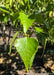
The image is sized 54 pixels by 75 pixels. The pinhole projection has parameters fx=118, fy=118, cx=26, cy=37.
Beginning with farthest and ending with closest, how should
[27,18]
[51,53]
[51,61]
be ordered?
[51,53], [51,61], [27,18]

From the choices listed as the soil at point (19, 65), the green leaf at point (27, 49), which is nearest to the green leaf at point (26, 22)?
the green leaf at point (27, 49)

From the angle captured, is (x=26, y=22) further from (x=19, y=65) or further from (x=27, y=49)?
(x=19, y=65)

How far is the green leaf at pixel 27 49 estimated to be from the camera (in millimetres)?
358

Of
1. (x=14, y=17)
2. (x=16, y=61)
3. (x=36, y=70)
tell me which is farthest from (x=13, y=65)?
(x=14, y=17)

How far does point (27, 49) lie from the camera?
39cm

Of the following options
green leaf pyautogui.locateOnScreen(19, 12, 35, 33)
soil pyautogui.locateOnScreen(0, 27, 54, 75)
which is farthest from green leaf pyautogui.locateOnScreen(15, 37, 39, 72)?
soil pyautogui.locateOnScreen(0, 27, 54, 75)

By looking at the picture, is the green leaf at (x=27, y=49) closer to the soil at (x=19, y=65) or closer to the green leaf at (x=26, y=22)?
the green leaf at (x=26, y=22)

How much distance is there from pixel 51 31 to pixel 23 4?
365 millimetres

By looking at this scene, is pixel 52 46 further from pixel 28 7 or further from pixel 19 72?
pixel 28 7

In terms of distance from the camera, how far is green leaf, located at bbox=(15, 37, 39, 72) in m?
0.36

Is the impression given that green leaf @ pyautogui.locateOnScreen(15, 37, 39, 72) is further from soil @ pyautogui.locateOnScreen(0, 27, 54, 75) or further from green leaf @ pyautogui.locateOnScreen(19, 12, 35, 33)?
soil @ pyautogui.locateOnScreen(0, 27, 54, 75)

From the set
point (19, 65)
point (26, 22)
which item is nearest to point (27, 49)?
point (26, 22)

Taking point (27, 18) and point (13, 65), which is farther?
point (13, 65)

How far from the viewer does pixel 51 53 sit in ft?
7.79
